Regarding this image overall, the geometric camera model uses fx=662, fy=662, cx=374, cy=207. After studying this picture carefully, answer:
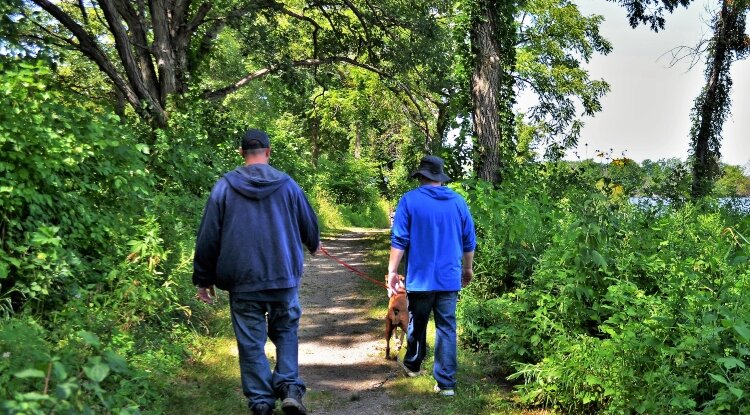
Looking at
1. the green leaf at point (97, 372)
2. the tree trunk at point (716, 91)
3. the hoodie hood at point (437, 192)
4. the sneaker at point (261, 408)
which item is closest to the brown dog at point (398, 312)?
the hoodie hood at point (437, 192)

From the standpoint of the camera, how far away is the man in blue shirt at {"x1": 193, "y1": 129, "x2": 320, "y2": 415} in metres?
4.70

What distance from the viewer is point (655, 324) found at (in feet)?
14.9

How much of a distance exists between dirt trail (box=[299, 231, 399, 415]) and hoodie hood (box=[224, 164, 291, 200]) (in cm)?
211

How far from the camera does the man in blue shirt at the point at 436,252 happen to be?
5789 millimetres

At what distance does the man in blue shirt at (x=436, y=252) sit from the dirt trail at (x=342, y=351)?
0.76 m

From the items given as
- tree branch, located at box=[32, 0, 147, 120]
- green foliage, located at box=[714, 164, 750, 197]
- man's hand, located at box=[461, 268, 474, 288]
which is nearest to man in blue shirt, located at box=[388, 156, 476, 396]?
man's hand, located at box=[461, 268, 474, 288]

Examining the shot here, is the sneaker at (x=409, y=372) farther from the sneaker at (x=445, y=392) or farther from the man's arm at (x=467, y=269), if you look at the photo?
the man's arm at (x=467, y=269)

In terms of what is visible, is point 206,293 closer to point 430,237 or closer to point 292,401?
point 292,401

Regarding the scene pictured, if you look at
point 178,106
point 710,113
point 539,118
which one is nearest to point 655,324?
point 178,106

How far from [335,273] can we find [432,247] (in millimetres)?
8706

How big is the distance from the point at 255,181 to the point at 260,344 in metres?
1.19

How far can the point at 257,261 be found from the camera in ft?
15.4

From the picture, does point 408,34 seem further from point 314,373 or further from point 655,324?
point 655,324

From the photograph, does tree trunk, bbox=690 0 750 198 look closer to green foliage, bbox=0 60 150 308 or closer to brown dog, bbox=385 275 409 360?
brown dog, bbox=385 275 409 360
